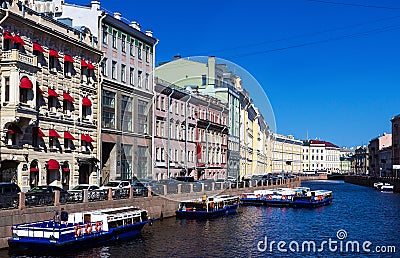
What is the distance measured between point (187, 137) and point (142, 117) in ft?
5.20

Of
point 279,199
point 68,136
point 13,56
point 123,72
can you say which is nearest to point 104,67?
point 123,72

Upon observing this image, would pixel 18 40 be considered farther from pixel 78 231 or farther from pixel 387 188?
pixel 387 188

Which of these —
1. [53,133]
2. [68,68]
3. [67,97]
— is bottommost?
[53,133]

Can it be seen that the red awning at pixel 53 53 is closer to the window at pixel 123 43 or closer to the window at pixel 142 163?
the window at pixel 123 43

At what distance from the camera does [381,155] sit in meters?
160

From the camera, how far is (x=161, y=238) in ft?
103

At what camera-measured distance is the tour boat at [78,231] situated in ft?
81.1

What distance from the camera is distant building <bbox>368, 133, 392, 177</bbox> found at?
148 meters

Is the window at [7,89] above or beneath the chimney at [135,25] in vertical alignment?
beneath

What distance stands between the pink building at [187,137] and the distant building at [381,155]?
427 feet

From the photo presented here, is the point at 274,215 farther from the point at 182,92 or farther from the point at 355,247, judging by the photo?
the point at 182,92

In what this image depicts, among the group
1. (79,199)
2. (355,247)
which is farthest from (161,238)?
(355,247)

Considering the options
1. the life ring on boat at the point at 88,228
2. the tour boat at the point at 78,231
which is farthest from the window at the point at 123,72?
the life ring on boat at the point at 88,228

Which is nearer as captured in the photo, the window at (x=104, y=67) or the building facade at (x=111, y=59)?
the building facade at (x=111, y=59)
